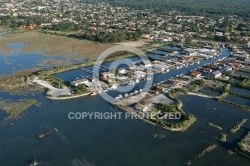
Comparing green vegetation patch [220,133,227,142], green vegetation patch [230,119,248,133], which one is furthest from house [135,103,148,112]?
green vegetation patch [230,119,248,133]

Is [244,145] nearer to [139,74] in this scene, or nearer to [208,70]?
[139,74]

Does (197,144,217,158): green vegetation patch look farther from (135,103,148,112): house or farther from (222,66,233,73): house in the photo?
(222,66,233,73): house

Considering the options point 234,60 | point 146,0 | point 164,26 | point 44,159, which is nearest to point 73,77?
point 44,159

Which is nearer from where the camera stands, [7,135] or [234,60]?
[7,135]

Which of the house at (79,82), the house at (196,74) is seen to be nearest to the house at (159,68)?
the house at (196,74)

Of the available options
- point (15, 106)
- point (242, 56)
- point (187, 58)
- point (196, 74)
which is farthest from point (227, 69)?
point (15, 106)

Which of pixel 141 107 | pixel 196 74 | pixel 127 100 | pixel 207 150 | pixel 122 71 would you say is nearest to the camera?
pixel 207 150

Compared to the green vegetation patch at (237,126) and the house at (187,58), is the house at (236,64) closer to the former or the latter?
the house at (187,58)

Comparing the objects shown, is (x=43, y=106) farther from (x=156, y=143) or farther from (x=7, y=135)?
(x=156, y=143)
